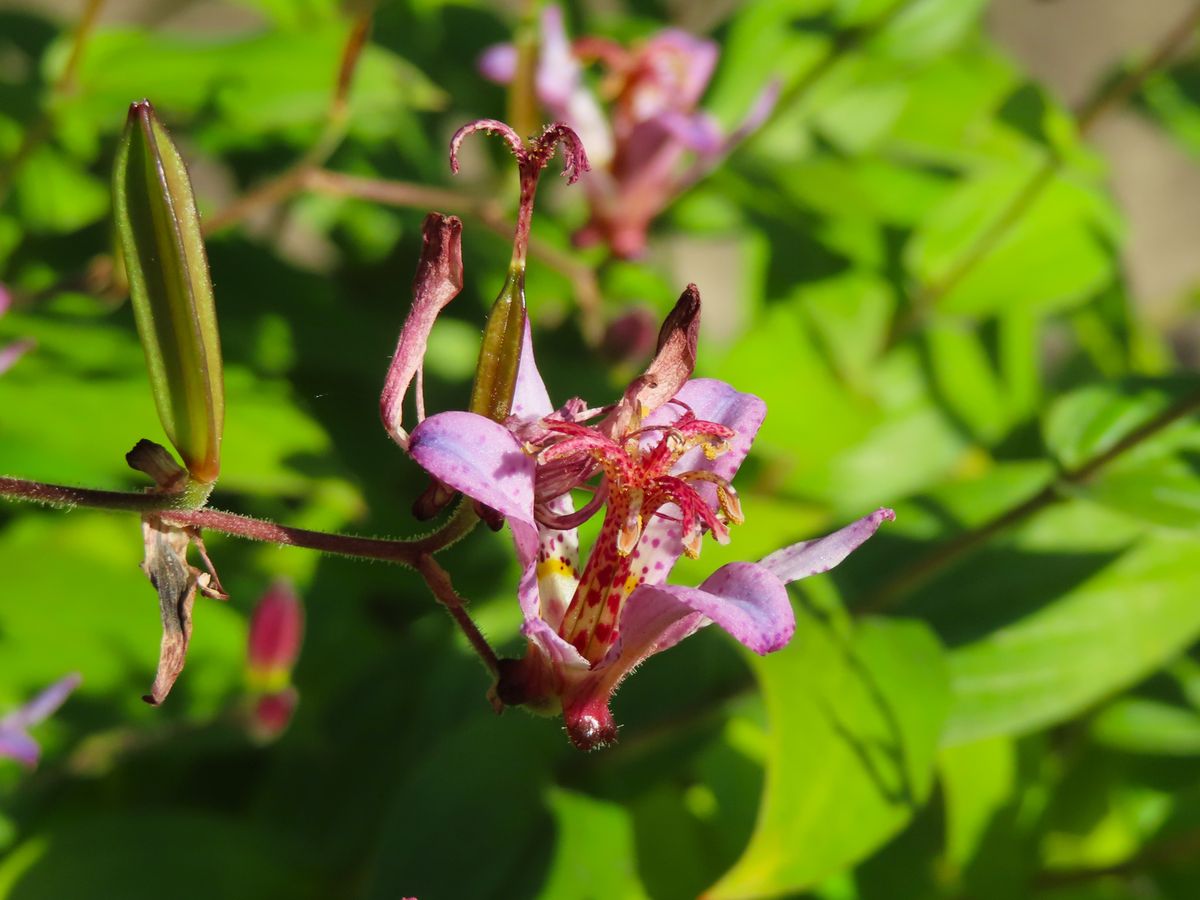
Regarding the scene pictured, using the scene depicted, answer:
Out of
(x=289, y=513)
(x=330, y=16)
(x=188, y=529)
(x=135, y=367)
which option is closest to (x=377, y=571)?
(x=289, y=513)

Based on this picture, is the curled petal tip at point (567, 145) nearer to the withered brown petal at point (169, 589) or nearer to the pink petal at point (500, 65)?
the withered brown petal at point (169, 589)

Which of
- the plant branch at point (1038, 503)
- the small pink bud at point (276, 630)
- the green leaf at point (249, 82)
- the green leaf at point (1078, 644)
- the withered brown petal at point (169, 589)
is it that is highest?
the green leaf at point (249, 82)

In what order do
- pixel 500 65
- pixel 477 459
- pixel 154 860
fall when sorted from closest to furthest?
pixel 477 459 < pixel 154 860 < pixel 500 65

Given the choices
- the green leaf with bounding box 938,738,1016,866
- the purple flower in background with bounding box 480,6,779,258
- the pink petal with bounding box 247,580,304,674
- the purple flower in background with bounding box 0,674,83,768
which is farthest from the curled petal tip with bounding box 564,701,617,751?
the purple flower in background with bounding box 480,6,779,258

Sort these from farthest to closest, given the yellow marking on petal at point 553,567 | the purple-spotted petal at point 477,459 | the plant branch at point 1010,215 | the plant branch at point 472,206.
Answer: the plant branch at point 1010,215, the plant branch at point 472,206, the yellow marking on petal at point 553,567, the purple-spotted petal at point 477,459

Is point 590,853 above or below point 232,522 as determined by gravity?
below

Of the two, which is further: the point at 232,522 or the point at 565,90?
the point at 565,90

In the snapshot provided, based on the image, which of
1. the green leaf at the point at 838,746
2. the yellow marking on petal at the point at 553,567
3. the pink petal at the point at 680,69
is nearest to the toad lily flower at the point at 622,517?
the yellow marking on petal at the point at 553,567

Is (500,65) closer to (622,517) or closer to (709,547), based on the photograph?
(709,547)

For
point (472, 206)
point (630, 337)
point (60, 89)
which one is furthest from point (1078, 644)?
point (60, 89)
